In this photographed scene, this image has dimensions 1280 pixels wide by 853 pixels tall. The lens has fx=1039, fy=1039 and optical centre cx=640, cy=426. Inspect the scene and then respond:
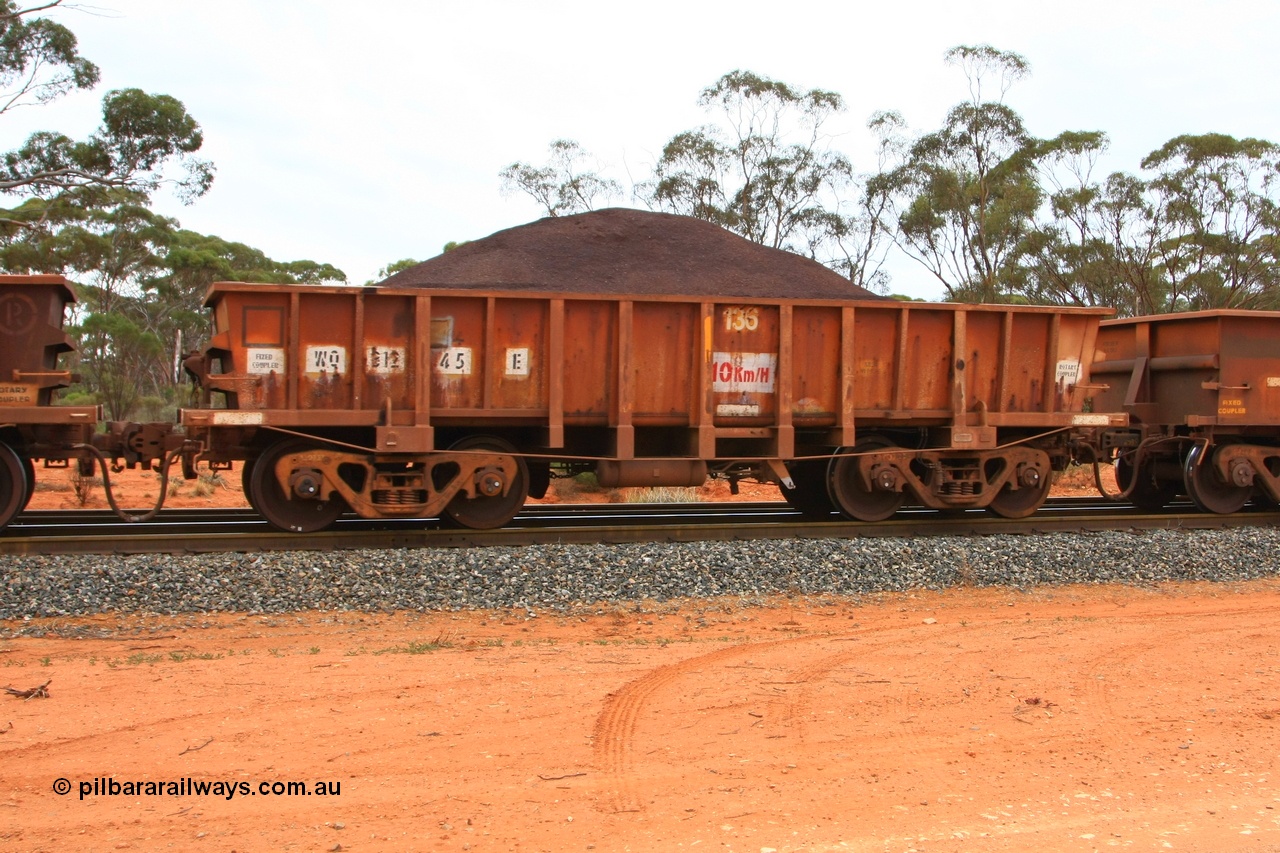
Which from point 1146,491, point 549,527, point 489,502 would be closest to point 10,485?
point 489,502

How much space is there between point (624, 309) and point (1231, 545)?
6419 mm

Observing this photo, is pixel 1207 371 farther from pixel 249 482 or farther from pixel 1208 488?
pixel 249 482

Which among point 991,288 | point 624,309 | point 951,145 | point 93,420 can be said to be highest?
point 951,145

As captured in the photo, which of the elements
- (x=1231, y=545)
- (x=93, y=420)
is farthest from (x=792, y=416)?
(x=93, y=420)

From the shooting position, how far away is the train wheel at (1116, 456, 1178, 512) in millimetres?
12961

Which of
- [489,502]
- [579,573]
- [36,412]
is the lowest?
[579,573]

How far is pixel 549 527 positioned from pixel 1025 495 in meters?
5.24

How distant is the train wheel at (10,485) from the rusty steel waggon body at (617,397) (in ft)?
4.63

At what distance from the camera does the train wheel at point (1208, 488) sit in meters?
12.0

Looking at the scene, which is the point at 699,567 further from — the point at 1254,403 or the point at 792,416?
the point at 1254,403

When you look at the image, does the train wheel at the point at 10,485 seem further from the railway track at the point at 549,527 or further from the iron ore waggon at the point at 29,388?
the railway track at the point at 549,527

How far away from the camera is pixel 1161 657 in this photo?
6.54 m

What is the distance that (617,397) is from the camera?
9.99 metres

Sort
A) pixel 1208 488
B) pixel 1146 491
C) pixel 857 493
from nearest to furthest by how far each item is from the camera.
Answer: pixel 857 493 → pixel 1208 488 → pixel 1146 491
